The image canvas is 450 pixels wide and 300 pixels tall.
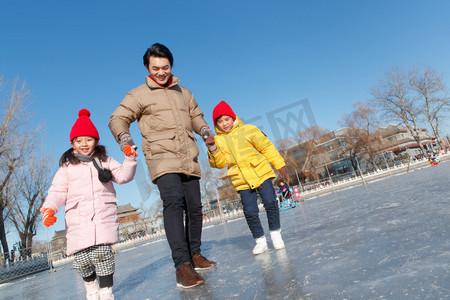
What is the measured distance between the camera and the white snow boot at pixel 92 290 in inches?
67.6

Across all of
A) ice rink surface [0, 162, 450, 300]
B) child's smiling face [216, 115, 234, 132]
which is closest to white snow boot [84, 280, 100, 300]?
ice rink surface [0, 162, 450, 300]

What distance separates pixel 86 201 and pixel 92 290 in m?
0.55

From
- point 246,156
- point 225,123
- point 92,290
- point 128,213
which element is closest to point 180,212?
point 92,290

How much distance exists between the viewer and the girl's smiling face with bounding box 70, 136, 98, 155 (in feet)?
6.59

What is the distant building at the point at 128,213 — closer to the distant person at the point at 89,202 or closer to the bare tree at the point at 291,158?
the bare tree at the point at 291,158

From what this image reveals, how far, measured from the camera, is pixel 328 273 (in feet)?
4.17

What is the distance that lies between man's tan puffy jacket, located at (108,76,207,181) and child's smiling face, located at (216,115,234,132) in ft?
1.56

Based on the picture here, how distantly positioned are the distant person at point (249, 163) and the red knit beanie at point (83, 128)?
2.89ft

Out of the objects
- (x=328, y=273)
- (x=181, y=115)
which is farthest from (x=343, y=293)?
(x=181, y=115)

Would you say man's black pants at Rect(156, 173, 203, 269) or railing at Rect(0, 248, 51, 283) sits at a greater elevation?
man's black pants at Rect(156, 173, 203, 269)

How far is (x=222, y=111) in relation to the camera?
277 cm

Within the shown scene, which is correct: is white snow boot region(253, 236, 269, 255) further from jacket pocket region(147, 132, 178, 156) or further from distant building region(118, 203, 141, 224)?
distant building region(118, 203, 141, 224)

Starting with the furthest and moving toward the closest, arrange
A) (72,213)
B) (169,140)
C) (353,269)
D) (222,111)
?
(222,111), (169,140), (72,213), (353,269)

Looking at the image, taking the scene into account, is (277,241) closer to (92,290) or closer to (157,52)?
(92,290)
